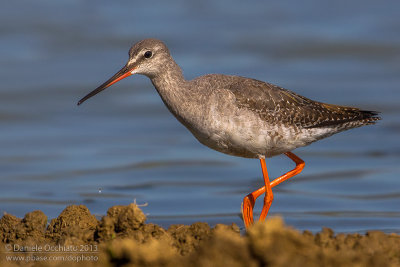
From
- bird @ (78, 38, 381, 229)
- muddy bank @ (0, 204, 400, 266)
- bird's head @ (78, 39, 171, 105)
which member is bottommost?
muddy bank @ (0, 204, 400, 266)

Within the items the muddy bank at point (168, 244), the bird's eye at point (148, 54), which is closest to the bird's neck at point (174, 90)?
the bird's eye at point (148, 54)

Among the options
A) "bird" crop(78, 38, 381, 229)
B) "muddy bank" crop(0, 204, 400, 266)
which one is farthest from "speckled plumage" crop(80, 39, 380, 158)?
"muddy bank" crop(0, 204, 400, 266)

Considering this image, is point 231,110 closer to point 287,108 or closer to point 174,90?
point 174,90

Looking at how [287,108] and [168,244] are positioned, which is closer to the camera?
[168,244]

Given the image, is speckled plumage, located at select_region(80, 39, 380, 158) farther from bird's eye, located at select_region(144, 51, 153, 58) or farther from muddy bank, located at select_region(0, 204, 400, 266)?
muddy bank, located at select_region(0, 204, 400, 266)

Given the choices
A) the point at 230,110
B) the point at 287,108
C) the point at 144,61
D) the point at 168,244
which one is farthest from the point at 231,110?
the point at 168,244

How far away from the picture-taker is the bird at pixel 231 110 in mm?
9375

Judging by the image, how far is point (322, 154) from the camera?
15867 millimetres

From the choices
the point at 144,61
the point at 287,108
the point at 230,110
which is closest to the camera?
the point at 230,110

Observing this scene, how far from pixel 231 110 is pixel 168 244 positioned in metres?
2.81

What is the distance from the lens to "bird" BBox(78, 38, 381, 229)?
9.38 meters

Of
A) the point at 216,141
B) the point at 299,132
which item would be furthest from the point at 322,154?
the point at 216,141

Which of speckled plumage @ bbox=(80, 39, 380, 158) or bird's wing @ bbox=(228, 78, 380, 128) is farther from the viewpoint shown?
bird's wing @ bbox=(228, 78, 380, 128)

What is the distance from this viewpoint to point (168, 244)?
705cm
